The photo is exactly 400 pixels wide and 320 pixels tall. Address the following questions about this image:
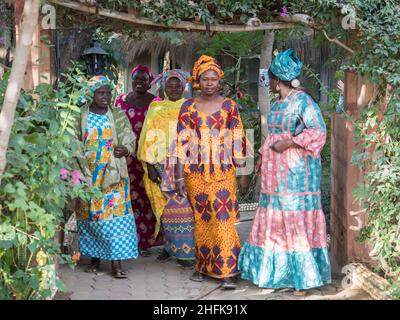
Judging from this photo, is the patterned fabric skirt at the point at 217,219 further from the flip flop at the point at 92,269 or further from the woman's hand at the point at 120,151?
the flip flop at the point at 92,269

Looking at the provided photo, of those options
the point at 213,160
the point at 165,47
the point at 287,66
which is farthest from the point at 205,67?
the point at 165,47

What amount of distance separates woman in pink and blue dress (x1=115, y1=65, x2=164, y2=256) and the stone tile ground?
2.05 ft

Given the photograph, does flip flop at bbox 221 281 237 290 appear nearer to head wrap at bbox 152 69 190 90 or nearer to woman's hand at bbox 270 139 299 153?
woman's hand at bbox 270 139 299 153

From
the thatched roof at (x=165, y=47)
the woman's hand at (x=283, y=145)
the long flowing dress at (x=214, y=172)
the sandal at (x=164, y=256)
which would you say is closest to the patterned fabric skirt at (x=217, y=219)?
the long flowing dress at (x=214, y=172)

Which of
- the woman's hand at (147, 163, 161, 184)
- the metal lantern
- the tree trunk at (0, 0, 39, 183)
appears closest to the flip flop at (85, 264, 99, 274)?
the woman's hand at (147, 163, 161, 184)

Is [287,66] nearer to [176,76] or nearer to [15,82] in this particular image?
[176,76]

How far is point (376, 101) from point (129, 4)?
229cm

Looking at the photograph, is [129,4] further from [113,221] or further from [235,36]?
[235,36]

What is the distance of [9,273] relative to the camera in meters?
4.30

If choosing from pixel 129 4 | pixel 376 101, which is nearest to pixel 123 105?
pixel 129 4

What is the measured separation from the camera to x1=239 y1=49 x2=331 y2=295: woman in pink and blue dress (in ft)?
18.7

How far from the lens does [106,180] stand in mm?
6305

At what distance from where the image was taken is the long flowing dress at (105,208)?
630cm

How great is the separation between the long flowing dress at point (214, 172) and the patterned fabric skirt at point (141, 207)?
1452 mm
